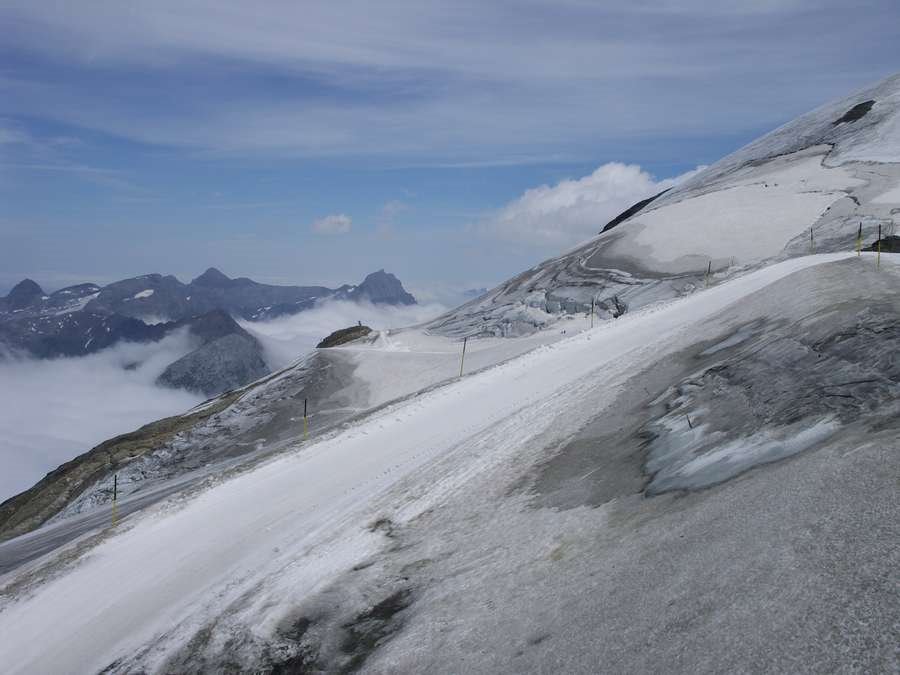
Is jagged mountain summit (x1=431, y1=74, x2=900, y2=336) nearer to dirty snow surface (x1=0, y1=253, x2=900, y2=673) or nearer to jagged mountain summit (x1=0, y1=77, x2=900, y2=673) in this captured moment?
jagged mountain summit (x1=0, y1=77, x2=900, y2=673)

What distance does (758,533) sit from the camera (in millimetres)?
7922

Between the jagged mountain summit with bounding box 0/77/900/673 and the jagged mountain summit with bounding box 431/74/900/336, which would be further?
the jagged mountain summit with bounding box 431/74/900/336

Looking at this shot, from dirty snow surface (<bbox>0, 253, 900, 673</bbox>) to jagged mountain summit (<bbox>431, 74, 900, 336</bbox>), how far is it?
20056 mm

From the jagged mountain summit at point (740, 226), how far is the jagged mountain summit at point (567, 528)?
12395 mm

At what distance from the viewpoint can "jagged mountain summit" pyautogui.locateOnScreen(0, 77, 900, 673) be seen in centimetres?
711

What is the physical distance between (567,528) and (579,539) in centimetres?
56

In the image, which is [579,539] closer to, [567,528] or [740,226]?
[567,528]

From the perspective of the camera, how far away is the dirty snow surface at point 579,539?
7016mm

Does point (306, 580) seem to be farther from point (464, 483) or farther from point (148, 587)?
point (148, 587)

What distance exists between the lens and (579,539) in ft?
33.1

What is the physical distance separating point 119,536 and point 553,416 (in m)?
13.0

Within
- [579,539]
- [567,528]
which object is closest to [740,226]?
[567,528]

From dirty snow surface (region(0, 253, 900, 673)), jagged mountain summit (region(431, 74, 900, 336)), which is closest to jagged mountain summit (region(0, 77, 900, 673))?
dirty snow surface (region(0, 253, 900, 673))

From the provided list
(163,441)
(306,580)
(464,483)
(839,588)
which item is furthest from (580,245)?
(839,588)
